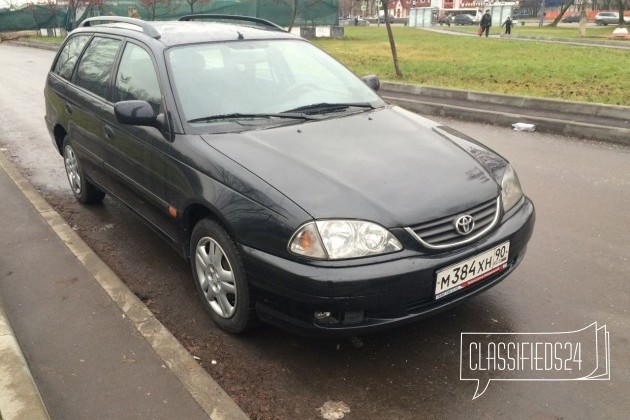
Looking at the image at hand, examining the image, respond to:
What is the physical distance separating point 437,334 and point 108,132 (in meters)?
2.82

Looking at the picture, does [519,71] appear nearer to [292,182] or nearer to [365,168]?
[365,168]

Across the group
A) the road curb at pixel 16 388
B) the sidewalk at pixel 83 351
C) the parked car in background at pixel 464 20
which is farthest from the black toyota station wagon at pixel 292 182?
the parked car in background at pixel 464 20

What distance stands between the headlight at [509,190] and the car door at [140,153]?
198 cm

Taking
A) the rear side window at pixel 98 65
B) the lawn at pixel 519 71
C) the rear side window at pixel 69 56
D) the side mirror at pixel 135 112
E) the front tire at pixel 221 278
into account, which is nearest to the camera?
the front tire at pixel 221 278

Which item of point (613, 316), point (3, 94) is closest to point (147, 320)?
point (613, 316)

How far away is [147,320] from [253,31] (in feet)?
7.73

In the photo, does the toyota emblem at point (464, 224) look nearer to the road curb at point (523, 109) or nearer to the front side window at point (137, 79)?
the front side window at point (137, 79)

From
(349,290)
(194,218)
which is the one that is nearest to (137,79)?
(194,218)

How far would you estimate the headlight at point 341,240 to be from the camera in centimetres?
258

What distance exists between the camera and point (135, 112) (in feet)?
11.1

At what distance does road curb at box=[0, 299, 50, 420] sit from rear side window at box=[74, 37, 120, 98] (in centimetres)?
220

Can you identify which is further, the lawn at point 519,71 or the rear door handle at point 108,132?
the lawn at point 519,71

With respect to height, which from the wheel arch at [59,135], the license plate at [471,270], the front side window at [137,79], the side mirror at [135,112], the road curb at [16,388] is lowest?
the road curb at [16,388]

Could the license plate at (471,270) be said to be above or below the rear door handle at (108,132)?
below
